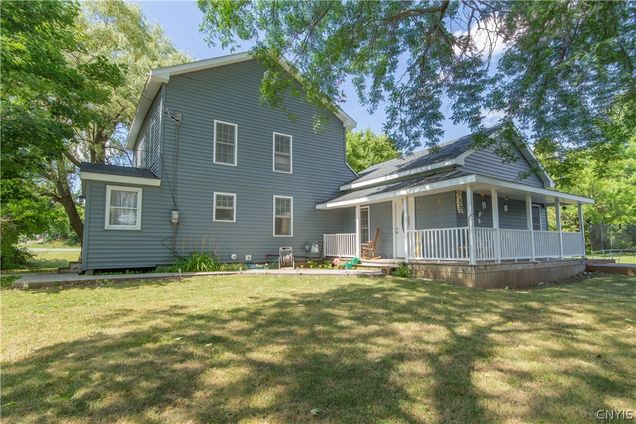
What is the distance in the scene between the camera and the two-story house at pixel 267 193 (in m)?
9.57

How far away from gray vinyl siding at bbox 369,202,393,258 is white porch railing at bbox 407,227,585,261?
73.5 inches

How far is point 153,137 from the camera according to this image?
12.1m

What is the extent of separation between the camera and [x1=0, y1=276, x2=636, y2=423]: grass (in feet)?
7.79

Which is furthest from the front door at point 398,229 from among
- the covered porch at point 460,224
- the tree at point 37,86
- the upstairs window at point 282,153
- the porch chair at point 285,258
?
the tree at point 37,86

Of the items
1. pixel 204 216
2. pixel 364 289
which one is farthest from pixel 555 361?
pixel 204 216

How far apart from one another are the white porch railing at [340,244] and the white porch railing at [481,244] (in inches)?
102

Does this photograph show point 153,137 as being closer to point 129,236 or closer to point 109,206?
point 109,206

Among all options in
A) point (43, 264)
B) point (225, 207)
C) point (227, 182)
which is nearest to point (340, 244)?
point (225, 207)

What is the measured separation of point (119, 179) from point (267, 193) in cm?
494

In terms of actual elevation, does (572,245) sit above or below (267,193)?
below

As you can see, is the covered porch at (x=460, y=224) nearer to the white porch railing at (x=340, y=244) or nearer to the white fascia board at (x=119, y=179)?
the white porch railing at (x=340, y=244)

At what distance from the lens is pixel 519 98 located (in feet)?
23.5

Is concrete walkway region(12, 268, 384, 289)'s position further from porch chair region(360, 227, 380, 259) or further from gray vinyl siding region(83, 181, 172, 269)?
porch chair region(360, 227, 380, 259)

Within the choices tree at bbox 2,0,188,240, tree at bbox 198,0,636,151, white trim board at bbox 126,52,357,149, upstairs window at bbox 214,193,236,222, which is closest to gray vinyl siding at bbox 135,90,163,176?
white trim board at bbox 126,52,357,149
